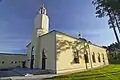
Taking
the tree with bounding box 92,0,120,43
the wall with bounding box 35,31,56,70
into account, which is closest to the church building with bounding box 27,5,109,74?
the wall with bounding box 35,31,56,70

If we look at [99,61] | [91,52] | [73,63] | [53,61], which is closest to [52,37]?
[53,61]

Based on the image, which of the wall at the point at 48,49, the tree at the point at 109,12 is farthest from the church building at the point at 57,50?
the tree at the point at 109,12

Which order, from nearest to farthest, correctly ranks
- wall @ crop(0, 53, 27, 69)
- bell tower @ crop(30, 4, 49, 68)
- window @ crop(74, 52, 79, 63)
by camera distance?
window @ crop(74, 52, 79, 63) → bell tower @ crop(30, 4, 49, 68) → wall @ crop(0, 53, 27, 69)

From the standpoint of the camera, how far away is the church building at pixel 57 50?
19.2 meters

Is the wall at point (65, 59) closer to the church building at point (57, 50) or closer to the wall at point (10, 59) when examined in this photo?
the church building at point (57, 50)

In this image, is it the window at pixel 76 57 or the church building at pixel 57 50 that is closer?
the church building at pixel 57 50

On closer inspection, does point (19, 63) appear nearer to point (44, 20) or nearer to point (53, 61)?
point (44, 20)

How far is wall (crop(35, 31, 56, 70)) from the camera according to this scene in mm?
19253

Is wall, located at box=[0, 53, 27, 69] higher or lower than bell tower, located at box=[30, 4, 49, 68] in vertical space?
lower

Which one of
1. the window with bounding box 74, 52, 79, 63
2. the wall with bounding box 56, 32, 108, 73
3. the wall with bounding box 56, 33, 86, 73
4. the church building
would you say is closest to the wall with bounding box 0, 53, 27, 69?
the church building

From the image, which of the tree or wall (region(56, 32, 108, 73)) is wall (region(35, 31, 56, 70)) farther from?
the tree

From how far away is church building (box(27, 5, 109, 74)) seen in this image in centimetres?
1917

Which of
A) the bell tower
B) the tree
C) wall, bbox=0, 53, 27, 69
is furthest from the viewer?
wall, bbox=0, 53, 27, 69

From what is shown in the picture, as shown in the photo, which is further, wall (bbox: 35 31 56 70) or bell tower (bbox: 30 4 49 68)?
bell tower (bbox: 30 4 49 68)
